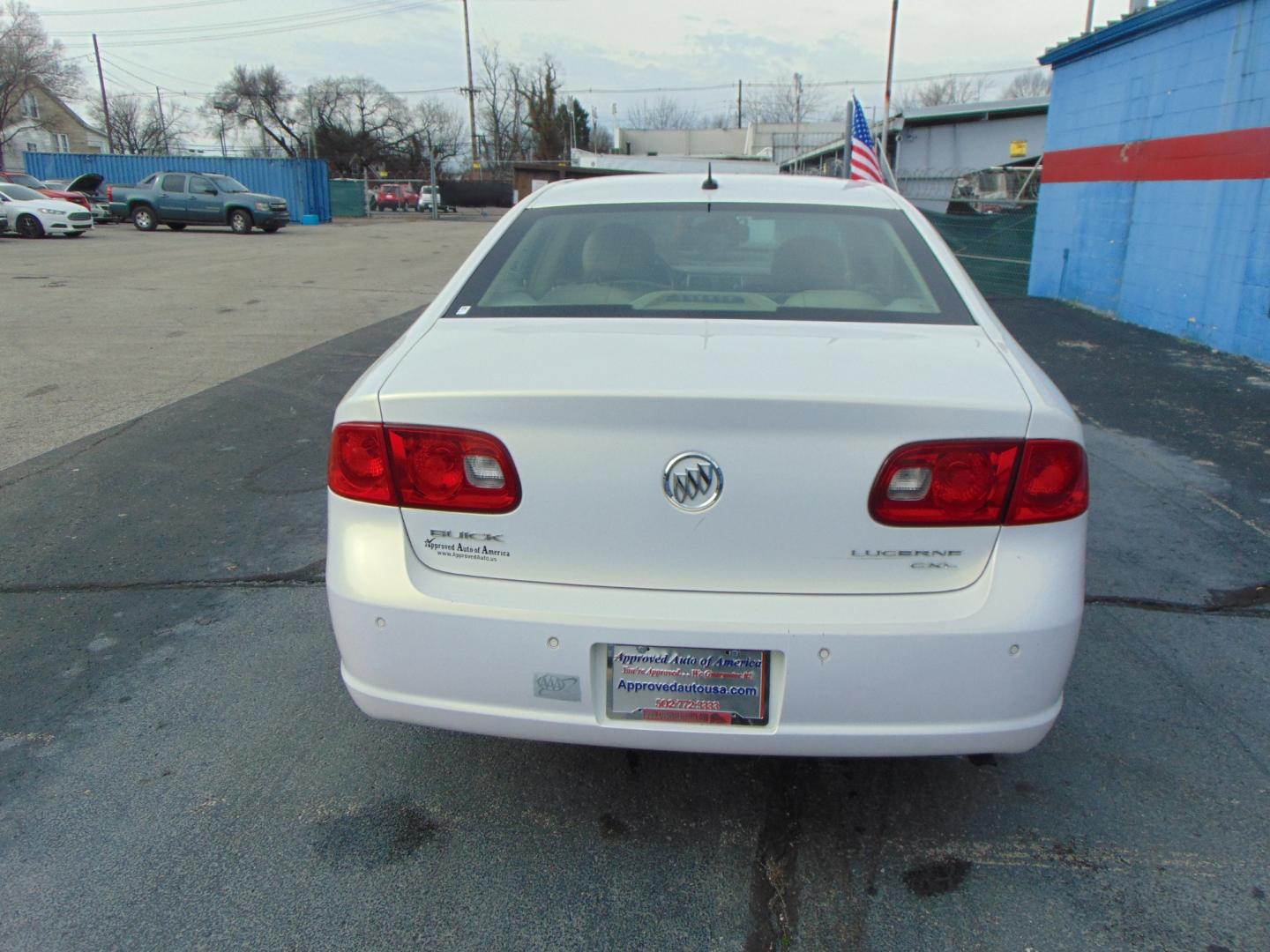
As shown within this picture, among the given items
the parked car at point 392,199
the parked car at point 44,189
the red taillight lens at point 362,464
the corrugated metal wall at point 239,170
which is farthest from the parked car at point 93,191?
the red taillight lens at point 362,464

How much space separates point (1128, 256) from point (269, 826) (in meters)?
11.6

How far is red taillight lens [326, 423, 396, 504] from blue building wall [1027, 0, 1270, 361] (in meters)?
9.09

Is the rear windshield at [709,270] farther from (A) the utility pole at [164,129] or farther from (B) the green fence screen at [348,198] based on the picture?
(A) the utility pole at [164,129]

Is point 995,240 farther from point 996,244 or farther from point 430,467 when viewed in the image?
point 430,467

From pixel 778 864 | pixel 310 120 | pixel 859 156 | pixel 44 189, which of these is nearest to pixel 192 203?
pixel 44 189

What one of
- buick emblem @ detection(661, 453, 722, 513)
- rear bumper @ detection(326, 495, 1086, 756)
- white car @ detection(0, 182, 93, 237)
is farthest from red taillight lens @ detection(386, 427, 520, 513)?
white car @ detection(0, 182, 93, 237)

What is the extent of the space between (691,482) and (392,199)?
58.4 meters

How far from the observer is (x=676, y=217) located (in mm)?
3301

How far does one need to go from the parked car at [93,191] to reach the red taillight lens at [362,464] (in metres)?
35.1

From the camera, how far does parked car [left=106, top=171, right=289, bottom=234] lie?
2966 centimetres

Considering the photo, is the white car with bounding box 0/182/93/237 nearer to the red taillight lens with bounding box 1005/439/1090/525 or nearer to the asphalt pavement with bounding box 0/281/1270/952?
the asphalt pavement with bounding box 0/281/1270/952

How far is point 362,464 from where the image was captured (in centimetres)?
231

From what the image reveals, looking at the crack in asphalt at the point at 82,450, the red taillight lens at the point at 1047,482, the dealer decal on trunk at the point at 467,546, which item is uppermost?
the red taillight lens at the point at 1047,482

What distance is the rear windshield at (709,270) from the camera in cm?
282
